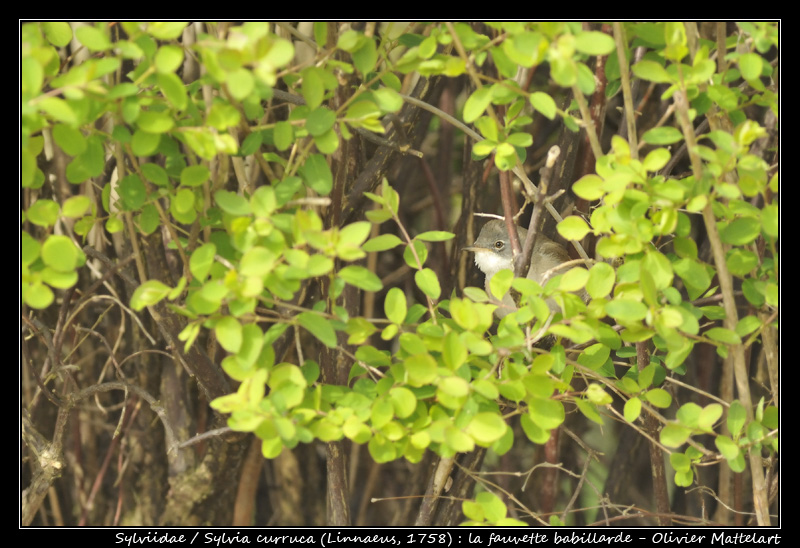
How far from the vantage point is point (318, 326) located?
1.57 meters

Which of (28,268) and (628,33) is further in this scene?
(628,33)

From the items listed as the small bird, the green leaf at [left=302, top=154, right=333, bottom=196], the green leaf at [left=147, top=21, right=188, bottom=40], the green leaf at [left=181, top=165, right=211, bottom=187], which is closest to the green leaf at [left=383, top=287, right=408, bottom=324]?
the green leaf at [left=302, top=154, right=333, bottom=196]

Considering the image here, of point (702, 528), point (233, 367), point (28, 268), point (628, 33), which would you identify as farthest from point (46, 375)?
point (702, 528)

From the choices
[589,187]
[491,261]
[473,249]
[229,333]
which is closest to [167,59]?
[229,333]

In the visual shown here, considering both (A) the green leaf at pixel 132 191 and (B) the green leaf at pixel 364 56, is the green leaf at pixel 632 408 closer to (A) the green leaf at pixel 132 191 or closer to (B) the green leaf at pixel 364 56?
(B) the green leaf at pixel 364 56

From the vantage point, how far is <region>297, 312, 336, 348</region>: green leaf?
1.56 m

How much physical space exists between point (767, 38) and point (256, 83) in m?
1.19

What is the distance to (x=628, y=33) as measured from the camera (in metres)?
1.92

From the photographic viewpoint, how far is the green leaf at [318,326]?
1557mm

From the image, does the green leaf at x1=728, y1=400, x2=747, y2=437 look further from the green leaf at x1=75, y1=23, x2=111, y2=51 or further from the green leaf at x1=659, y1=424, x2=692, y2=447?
the green leaf at x1=75, y1=23, x2=111, y2=51

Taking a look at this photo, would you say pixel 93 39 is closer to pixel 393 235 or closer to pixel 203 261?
pixel 203 261

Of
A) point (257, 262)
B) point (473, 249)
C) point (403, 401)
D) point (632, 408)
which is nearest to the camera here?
point (257, 262)

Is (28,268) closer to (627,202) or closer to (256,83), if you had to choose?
(256,83)

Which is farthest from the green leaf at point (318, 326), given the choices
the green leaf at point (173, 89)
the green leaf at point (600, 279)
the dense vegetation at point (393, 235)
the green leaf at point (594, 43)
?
the green leaf at point (594, 43)
